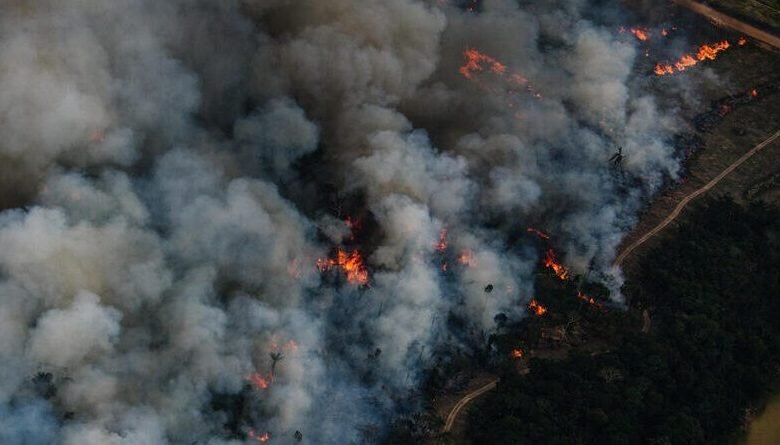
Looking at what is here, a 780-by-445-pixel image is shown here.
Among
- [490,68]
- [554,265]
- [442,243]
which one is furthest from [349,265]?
→ [490,68]

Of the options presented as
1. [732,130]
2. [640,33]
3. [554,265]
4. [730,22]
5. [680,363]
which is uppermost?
[554,265]

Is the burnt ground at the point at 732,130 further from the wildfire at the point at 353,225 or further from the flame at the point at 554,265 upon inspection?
the wildfire at the point at 353,225

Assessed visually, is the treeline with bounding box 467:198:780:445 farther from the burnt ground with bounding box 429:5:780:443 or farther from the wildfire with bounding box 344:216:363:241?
the wildfire with bounding box 344:216:363:241

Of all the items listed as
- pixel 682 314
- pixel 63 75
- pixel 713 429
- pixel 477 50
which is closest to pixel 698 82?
pixel 477 50

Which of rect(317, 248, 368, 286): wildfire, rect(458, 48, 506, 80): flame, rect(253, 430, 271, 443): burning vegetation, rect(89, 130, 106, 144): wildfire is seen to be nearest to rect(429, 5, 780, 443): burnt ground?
rect(458, 48, 506, 80): flame

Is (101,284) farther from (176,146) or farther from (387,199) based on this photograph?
(387,199)

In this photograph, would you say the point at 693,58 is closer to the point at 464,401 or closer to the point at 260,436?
the point at 464,401
